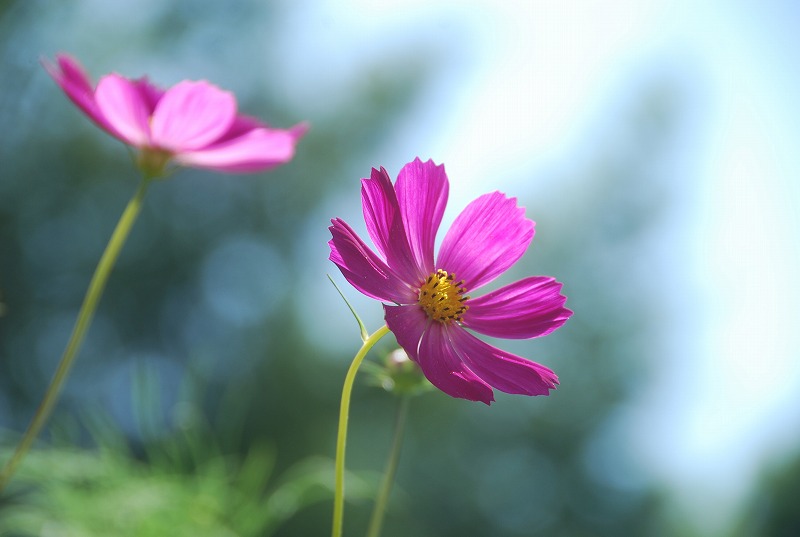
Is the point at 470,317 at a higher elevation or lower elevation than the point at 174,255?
lower

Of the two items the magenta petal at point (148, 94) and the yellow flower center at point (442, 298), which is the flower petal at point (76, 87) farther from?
the yellow flower center at point (442, 298)

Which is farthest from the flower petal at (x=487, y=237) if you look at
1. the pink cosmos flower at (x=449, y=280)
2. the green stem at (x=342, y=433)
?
the green stem at (x=342, y=433)

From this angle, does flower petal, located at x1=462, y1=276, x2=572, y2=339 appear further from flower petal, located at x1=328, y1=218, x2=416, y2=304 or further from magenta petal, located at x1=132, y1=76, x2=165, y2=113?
magenta petal, located at x1=132, y1=76, x2=165, y2=113

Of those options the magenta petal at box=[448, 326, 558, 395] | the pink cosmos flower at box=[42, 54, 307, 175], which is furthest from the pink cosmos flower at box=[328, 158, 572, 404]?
the pink cosmos flower at box=[42, 54, 307, 175]

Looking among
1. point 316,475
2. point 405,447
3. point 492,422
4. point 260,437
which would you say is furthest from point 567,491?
point 316,475

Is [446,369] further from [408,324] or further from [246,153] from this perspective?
[246,153]

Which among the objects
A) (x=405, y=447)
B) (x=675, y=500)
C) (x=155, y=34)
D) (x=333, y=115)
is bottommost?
(x=675, y=500)

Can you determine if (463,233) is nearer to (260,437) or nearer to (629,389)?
(260,437)
